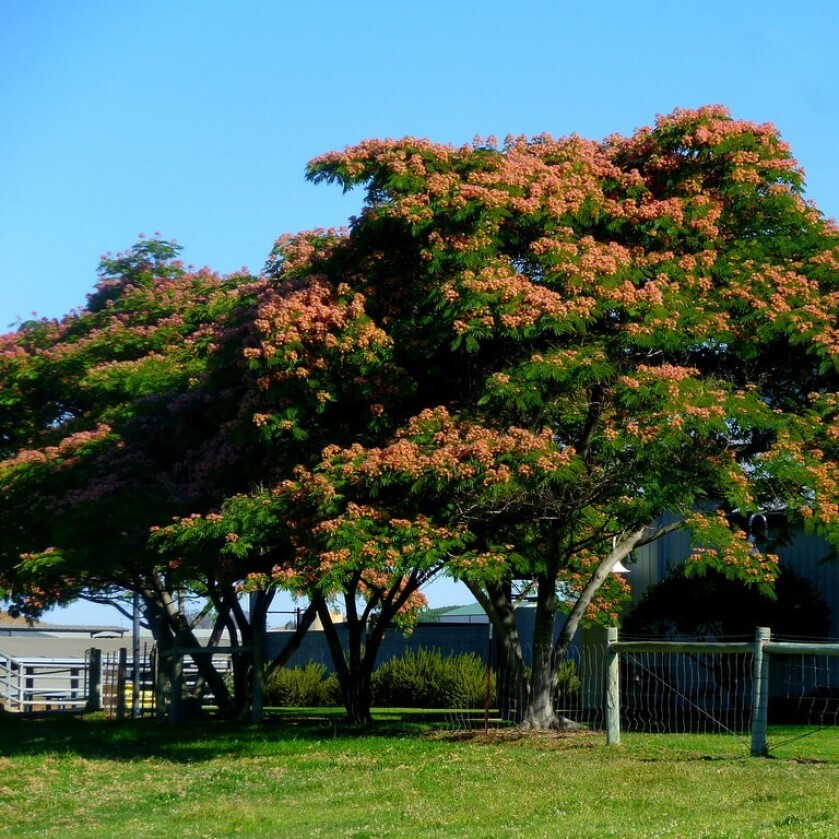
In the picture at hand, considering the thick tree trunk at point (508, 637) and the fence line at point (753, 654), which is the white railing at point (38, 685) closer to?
the thick tree trunk at point (508, 637)

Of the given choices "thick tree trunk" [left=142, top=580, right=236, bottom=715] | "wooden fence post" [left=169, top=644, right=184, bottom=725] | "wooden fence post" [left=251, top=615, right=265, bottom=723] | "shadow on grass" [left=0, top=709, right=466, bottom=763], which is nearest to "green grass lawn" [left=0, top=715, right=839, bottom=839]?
"shadow on grass" [left=0, top=709, right=466, bottom=763]

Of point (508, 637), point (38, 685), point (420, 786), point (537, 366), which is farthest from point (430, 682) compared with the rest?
point (420, 786)

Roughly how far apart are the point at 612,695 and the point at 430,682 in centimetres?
1687

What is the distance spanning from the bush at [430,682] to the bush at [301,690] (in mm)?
1580

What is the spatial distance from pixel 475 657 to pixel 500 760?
60.9 ft

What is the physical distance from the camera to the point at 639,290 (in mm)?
18547

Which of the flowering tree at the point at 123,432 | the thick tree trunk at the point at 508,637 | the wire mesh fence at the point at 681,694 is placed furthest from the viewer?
the flowering tree at the point at 123,432

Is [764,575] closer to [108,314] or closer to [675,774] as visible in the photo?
[675,774]

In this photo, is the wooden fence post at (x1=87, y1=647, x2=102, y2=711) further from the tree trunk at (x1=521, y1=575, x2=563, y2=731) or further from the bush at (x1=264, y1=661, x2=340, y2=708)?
the tree trunk at (x1=521, y1=575, x2=563, y2=731)

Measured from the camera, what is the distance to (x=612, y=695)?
1775cm

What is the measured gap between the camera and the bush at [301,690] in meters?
36.7

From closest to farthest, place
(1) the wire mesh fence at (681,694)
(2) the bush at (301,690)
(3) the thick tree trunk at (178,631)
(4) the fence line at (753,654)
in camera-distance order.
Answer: (4) the fence line at (753,654) → (1) the wire mesh fence at (681,694) → (3) the thick tree trunk at (178,631) → (2) the bush at (301,690)

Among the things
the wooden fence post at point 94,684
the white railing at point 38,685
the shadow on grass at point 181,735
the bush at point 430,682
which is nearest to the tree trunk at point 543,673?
the shadow on grass at point 181,735

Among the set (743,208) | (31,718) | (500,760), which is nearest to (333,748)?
(500,760)
